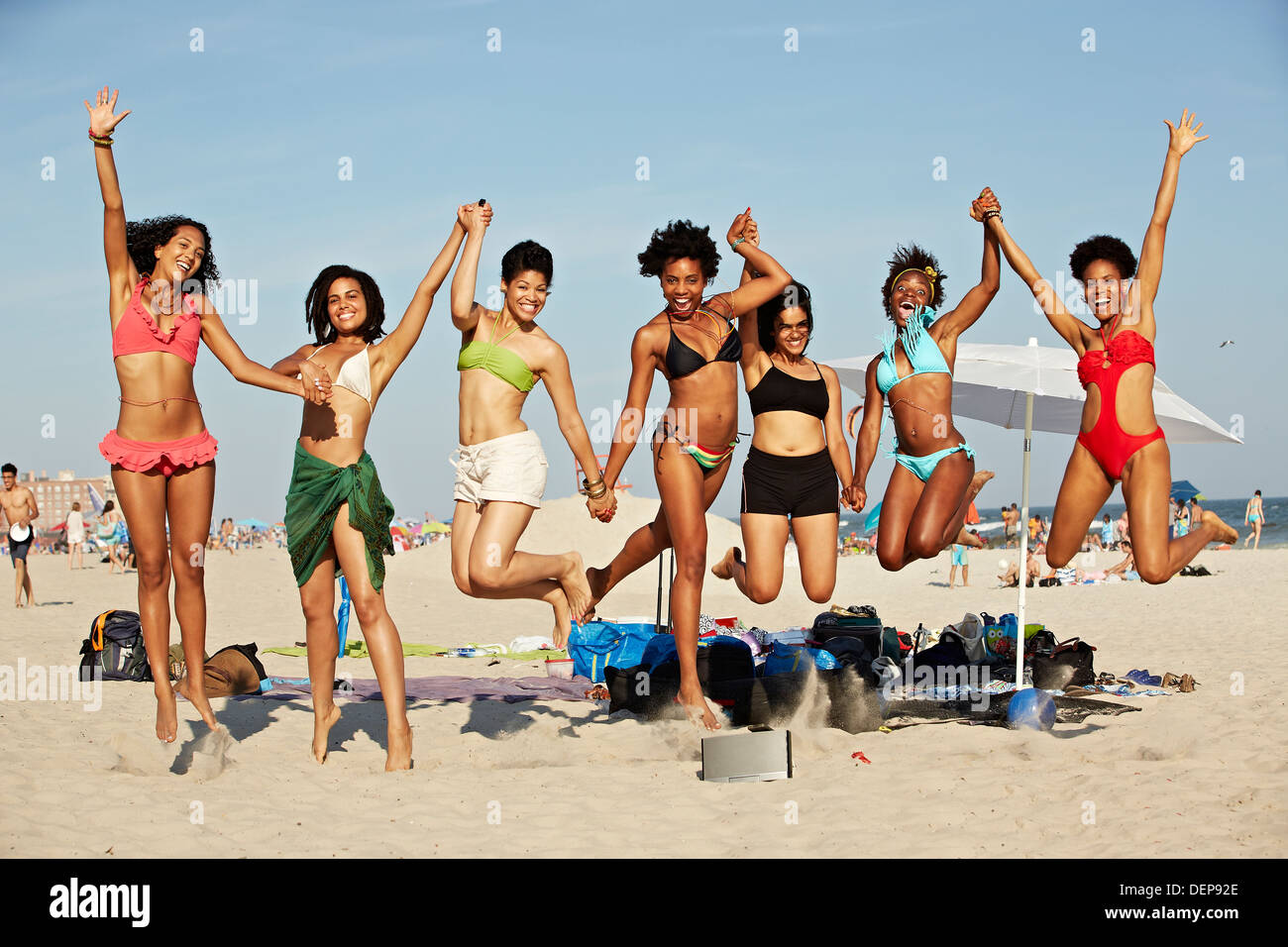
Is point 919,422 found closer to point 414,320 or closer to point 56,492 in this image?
point 414,320

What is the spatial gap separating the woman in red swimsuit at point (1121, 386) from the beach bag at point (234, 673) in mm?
6169

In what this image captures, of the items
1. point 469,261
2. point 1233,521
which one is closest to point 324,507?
point 469,261

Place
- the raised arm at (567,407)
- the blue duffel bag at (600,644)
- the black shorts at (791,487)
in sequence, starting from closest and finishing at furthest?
the raised arm at (567,407) < the black shorts at (791,487) < the blue duffel bag at (600,644)

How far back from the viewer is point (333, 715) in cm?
625

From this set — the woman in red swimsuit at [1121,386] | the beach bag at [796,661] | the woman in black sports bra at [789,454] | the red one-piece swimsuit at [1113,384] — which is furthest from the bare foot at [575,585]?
the red one-piece swimsuit at [1113,384]

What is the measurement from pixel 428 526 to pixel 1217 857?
47347 mm

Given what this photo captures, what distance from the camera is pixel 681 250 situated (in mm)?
6711

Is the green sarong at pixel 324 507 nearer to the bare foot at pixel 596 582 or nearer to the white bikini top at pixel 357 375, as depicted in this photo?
the white bikini top at pixel 357 375

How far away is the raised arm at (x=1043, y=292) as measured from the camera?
6461 mm

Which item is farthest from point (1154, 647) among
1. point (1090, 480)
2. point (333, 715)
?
point (333, 715)

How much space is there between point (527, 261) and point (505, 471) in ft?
4.05

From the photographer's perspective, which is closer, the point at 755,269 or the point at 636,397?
the point at 636,397
